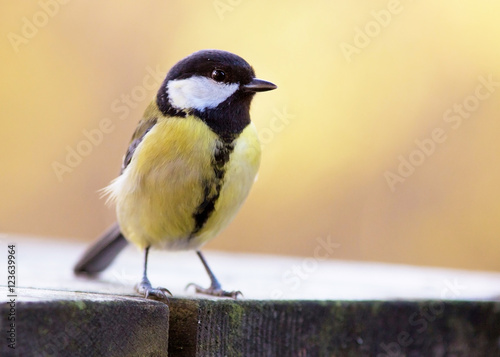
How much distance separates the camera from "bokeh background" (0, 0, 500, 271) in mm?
5492

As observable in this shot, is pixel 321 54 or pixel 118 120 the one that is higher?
pixel 321 54

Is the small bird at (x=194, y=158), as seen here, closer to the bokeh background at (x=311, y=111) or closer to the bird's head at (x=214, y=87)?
the bird's head at (x=214, y=87)

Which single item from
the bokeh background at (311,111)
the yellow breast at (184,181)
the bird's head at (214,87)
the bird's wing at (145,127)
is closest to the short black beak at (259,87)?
the bird's head at (214,87)

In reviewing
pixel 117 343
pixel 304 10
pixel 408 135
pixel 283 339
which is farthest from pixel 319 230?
pixel 117 343

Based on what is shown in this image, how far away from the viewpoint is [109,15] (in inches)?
222

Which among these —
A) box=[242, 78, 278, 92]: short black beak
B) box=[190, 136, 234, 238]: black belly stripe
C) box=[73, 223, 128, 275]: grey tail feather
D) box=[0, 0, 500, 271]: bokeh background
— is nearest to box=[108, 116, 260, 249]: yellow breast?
box=[190, 136, 234, 238]: black belly stripe

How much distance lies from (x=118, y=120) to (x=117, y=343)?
4154 millimetres

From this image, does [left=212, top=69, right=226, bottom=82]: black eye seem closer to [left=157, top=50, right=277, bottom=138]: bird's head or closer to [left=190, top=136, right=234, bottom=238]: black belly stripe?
[left=157, top=50, right=277, bottom=138]: bird's head

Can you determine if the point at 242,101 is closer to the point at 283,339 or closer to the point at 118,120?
the point at 283,339

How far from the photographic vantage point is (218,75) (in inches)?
106

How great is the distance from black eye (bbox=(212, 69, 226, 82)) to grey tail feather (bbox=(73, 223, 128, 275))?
102 centimetres

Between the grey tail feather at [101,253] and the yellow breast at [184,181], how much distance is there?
1.38 ft

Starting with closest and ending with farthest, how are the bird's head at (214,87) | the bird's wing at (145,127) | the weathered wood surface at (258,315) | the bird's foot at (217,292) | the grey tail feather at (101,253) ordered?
the weathered wood surface at (258,315), the bird's foot at (217,292), the bird's head at (214,87), the bird's wing at (145,127), the grey tail feather at (101,253)

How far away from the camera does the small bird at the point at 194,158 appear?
8.38ft
